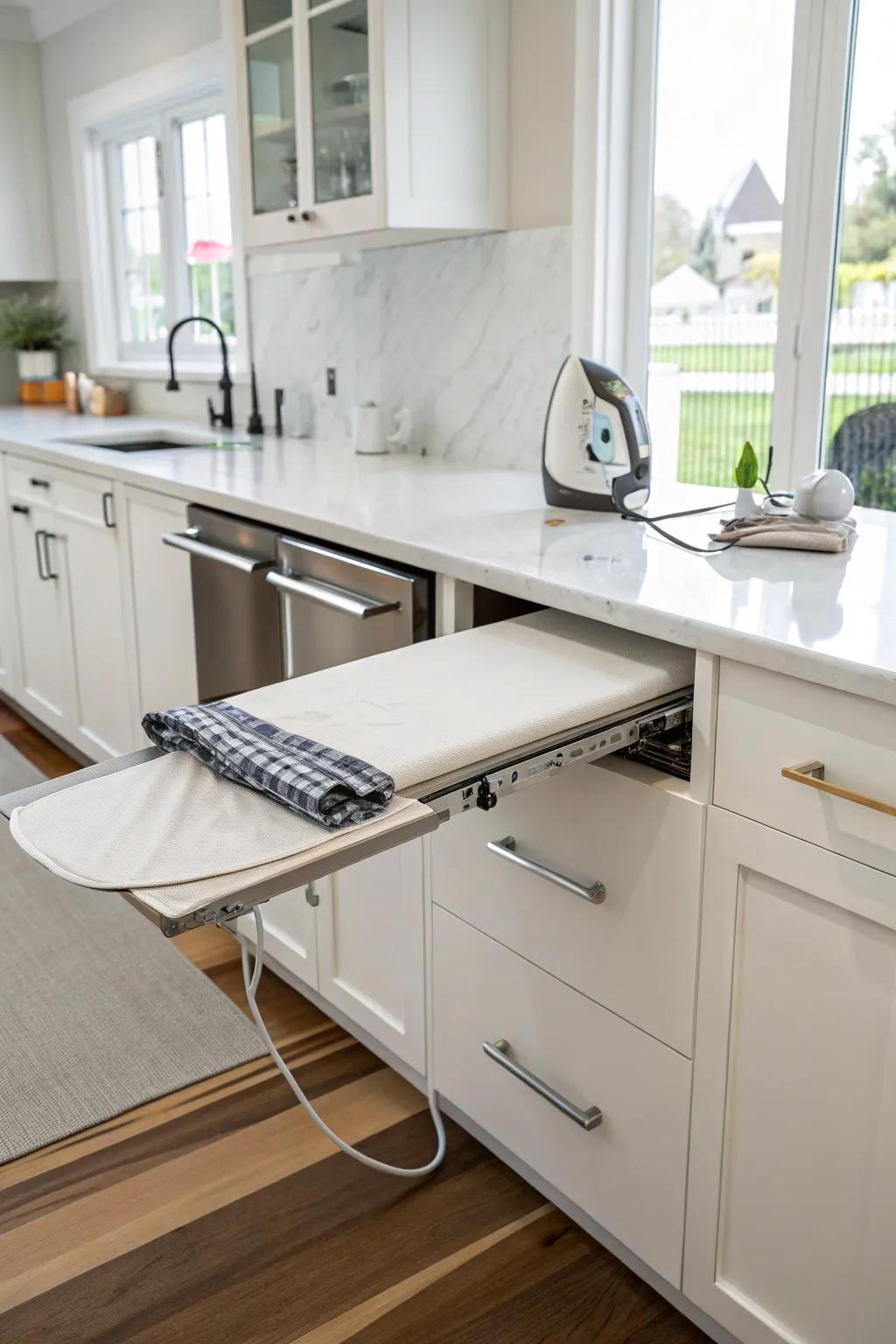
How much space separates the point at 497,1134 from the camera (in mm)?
1712

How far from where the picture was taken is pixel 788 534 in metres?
1.62

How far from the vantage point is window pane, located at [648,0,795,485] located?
207cm

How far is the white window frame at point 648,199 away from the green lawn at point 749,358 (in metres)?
0.03

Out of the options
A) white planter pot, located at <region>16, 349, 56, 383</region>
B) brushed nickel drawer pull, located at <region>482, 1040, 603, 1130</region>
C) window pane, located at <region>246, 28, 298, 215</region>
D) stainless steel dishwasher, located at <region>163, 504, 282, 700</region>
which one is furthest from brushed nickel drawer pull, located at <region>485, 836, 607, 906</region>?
white planter pot, located at <region>16, 349, 56, 383</region>

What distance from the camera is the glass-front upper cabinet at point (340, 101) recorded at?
234cm

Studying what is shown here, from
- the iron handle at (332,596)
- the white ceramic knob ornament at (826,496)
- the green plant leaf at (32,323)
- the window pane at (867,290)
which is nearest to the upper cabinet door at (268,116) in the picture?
the iron handle at (332,596)

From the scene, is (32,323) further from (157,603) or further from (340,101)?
(340,101)

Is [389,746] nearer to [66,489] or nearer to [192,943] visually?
[192,943]

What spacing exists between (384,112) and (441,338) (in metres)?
0.58

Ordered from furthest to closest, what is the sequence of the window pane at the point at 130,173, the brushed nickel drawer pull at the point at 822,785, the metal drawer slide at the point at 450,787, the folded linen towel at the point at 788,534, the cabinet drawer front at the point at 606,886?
the window pane at the point at 130,173, the folded linen towel at the point at 788,534, the cabinet drawer front at the point at 606,886, the brushed nickel drawer pull at the point at 822,785, the metal drawer slide at the point at 450,787

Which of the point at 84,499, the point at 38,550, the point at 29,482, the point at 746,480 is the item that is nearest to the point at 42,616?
the point at 38,550

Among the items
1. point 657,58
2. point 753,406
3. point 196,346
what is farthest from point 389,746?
point 196,346

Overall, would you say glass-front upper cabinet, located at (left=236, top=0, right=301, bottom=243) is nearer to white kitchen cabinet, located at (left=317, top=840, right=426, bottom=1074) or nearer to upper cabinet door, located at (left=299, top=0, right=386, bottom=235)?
upper cabinet door, located at (left=299, top=0, right=386, bottom=235)

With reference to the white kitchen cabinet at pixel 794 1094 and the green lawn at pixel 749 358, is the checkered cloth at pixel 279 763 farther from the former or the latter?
the green lawn at pixel 749 358
